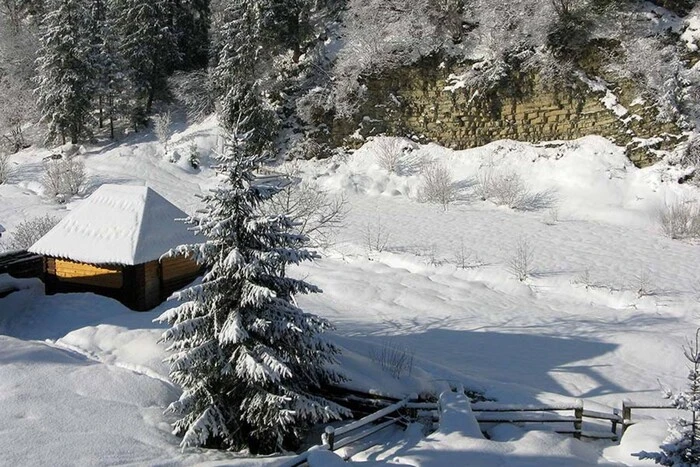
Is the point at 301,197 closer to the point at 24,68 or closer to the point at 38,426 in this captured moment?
the point at 38,426

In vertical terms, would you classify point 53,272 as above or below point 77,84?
below

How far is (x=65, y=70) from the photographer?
2953 centimetres

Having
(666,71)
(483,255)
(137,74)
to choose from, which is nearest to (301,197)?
(483,255)

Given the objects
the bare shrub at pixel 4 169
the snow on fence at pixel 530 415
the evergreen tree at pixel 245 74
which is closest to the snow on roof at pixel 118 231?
the snow on fence at pixel 530 415

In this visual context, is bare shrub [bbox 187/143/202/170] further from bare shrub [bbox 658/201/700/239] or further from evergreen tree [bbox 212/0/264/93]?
bare shrub [bbox 658/201/700/239]

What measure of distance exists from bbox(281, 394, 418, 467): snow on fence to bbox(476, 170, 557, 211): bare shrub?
15.0 metres

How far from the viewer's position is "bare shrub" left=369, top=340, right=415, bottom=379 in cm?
1007

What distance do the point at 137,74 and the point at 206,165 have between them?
7.65 meters

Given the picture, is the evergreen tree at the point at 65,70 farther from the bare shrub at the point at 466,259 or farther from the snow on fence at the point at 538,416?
the snow on fence at the point at 538,416

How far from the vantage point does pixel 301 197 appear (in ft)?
66.2

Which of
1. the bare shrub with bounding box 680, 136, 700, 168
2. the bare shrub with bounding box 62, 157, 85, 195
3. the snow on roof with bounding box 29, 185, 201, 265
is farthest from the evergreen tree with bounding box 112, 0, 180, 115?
the bare shrub with bounding box 680, 136, 700, 168

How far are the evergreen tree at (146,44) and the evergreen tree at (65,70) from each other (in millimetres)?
2198

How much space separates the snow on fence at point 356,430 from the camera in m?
7.31

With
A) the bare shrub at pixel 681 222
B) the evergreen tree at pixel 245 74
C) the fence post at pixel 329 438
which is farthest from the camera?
the evergreen tree at pixel 245 74
